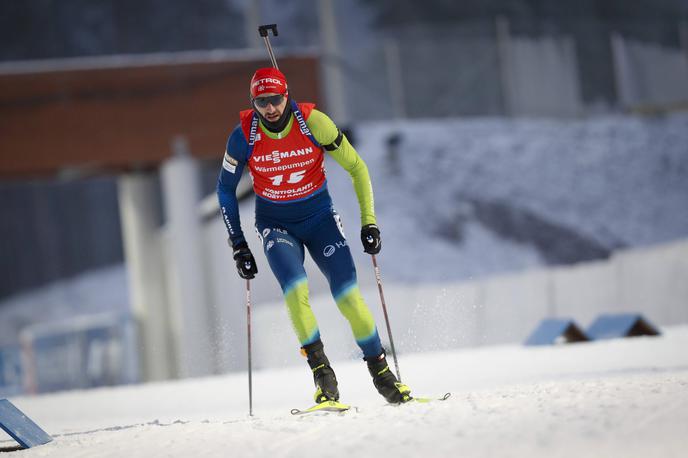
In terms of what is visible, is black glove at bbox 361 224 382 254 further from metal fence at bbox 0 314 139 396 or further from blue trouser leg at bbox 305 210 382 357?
metal fence at bbox 0 314 139 396

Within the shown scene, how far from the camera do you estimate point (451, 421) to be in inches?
220

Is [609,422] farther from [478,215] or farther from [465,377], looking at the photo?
[478,215]

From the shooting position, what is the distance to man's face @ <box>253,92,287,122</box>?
22.7ft

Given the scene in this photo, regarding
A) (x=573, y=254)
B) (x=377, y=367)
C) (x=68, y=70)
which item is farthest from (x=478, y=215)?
(x=377, y=367)

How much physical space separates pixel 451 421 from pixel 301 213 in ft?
7.17

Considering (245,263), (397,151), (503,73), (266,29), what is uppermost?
(503,73)

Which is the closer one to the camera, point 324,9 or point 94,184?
point 324,9

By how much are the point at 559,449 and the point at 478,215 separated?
1905 centimetres

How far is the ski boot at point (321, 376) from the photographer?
6.92 meters

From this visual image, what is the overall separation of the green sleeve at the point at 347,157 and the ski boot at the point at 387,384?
0.98 m

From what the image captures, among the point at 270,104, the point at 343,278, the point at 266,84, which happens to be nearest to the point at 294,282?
the point at 343,278

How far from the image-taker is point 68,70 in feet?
73.8

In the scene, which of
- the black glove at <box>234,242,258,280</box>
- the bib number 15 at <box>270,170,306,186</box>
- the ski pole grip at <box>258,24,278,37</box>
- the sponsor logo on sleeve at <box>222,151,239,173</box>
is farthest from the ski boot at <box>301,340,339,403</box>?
the ski pole grip at <box>258,24,278,37</box>

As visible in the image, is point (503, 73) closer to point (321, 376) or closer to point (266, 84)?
point (266, 84)
